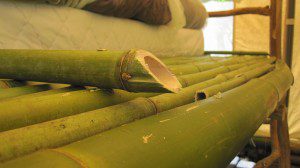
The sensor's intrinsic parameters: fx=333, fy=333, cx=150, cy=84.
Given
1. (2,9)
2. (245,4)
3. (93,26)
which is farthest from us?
(245,4)

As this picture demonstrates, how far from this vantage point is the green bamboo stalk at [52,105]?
0.40m

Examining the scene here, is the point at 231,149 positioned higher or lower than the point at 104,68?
lower

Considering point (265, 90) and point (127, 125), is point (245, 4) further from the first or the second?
point (127, 125)

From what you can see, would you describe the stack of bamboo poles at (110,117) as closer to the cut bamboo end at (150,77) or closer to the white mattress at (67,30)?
the cut bamboo end at (150,77)

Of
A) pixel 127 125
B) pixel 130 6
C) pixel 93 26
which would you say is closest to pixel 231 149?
pixel 127 125

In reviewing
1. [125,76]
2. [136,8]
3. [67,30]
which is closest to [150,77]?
[125,76]

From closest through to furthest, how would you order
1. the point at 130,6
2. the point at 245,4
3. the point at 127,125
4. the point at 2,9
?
the point at 127,125
the point at 2,9
the point at 130,6
the point at 245,4

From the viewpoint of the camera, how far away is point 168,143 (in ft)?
1.22

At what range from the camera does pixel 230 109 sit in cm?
58

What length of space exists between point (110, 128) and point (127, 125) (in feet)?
0.08

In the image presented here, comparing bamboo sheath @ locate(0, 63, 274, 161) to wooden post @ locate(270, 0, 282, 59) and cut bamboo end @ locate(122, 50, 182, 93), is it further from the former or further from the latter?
wooden post @ locate(270, 0, 282, 59)

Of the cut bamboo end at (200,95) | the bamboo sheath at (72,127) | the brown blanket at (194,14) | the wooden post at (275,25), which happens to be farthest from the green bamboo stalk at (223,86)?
the wooden post at (275,25)

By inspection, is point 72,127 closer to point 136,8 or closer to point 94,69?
point 94,69

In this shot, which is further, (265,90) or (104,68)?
(265,90)
